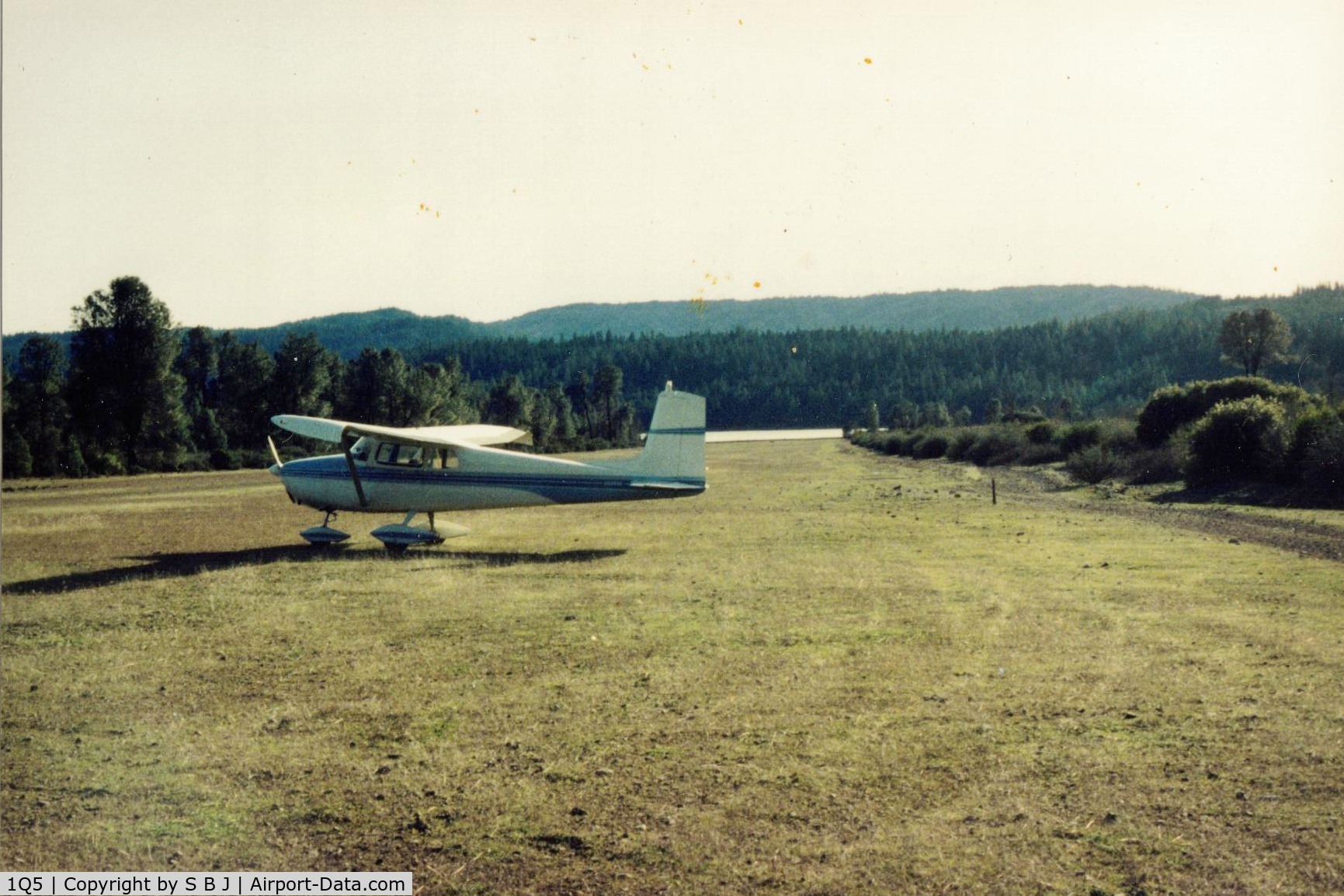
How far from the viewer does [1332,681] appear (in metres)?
9.05

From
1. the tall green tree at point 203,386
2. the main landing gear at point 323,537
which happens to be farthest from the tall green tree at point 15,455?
the main landing gear at point 323,537

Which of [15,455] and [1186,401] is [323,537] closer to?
[1186,401]

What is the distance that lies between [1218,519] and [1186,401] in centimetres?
1842

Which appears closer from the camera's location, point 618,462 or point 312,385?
point 618,462

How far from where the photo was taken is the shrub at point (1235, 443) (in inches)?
1161

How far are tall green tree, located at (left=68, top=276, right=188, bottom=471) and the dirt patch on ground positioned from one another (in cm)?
5121

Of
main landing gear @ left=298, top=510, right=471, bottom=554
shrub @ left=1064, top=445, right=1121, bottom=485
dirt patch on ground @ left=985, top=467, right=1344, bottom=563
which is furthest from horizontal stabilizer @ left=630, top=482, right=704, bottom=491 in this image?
shrub @ left=1064, top=445, right=1121, bottom=485

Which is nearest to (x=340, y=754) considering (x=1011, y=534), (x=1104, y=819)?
(x=1104, y=819)

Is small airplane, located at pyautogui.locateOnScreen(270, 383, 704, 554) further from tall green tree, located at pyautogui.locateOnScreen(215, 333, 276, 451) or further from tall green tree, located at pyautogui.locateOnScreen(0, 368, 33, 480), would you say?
tall green tree, located at pyautogui.locateOnScreen(215, 333, 276, 451)

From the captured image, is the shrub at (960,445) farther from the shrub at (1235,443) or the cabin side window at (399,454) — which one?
the cabin side window at (399,454)

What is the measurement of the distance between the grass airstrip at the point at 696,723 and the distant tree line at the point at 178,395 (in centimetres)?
4982

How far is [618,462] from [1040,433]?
121ft

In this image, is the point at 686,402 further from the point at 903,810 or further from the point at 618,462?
the point at 903,810

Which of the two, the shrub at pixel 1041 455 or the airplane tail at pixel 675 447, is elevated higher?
the airplane tail at pixel 675 447
